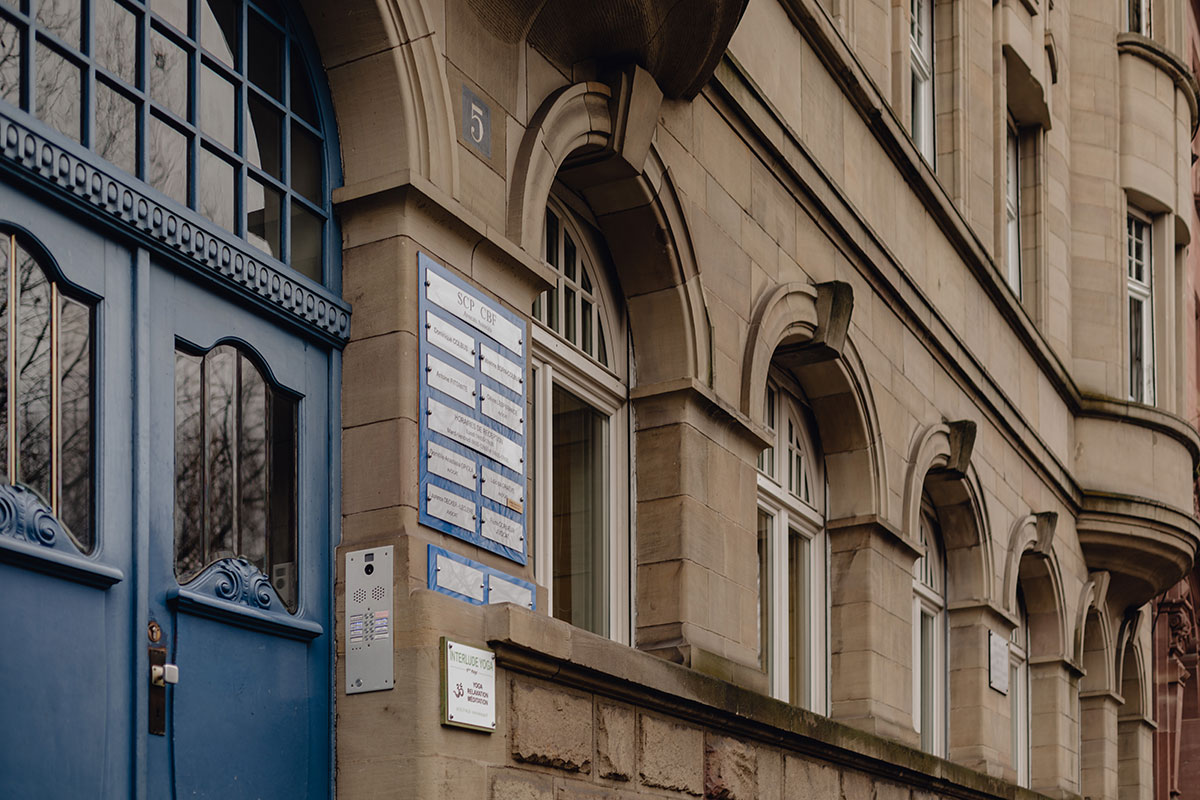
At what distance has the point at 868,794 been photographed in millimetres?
12242

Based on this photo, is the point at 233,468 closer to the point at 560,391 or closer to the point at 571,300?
the point at 560,391

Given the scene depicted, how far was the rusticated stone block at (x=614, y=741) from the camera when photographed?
852 centimetres

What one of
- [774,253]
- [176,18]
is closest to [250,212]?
[176,18]

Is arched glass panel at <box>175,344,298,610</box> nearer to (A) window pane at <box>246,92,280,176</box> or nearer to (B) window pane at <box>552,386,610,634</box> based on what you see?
(A) window pane at <box>246,92,280,176</box>

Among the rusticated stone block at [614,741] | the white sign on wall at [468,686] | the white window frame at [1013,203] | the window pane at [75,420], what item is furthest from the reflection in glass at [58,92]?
the white window frame at [1013,203]

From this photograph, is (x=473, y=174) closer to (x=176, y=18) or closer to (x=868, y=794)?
(x=176, y=18)

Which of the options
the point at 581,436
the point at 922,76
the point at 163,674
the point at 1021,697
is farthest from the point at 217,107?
the point at 1021,697

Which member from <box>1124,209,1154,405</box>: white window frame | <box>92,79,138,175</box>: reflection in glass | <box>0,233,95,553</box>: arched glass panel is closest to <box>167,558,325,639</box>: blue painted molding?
<box>0,233,95,553</box>: arched glass panel

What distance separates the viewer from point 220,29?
23.8 feet

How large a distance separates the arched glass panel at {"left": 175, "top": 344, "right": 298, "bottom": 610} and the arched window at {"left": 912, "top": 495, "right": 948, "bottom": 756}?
9.08 metres

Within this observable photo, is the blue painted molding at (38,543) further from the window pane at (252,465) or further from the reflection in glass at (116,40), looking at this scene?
the reflection in glass at (116,40)

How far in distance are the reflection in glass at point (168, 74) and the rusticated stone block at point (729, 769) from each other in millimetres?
4558

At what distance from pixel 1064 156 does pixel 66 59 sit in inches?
686

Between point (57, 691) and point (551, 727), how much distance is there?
2663 mm
